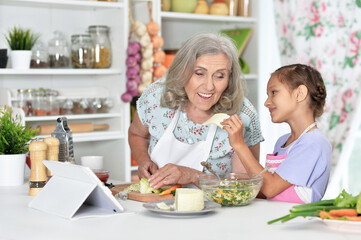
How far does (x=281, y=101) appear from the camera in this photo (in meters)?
2.34

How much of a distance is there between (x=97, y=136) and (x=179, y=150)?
3.93ft

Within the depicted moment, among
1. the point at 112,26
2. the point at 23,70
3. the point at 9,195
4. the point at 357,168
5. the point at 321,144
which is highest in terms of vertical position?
the point at 112,26

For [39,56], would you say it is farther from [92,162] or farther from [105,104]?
[92,162]

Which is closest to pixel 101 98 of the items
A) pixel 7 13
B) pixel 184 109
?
pixel 7 13

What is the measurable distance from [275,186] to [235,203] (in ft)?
0.72

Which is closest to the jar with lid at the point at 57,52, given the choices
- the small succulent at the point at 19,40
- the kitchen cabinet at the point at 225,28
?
the small succulent at the point at 19,40

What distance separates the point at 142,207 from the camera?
6.56 feet

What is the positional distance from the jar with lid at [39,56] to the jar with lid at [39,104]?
16 centimetres

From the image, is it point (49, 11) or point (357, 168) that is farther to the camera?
point (357, 168)

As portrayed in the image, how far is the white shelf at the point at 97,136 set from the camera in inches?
143

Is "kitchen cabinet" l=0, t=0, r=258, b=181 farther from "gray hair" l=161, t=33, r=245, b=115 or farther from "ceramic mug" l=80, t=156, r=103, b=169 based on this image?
"gray hair" l=161, t=33, r=245, b=115

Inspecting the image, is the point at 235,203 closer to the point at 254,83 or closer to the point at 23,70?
the point at 23,70

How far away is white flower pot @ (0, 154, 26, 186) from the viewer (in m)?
2.50

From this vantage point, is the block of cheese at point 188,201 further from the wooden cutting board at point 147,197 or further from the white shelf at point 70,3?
the white shelf at point 70,3
